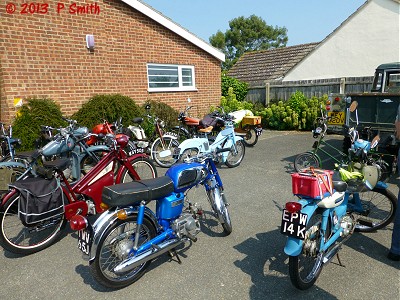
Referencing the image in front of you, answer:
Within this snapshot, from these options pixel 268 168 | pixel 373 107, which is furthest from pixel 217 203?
pixel 373 107

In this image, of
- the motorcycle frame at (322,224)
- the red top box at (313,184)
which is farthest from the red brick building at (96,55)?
the motorcycle frame at (322,224)

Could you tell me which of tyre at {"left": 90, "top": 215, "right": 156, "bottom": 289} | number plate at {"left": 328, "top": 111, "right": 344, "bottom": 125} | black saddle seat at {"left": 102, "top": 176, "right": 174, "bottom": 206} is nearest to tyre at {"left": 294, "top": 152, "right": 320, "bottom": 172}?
number plate at {"left": 328, "top": 111, "right": 344, "bottom": 125}

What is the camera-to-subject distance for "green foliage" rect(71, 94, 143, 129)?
7125mm

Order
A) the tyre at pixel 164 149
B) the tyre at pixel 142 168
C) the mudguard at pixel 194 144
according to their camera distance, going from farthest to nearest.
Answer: the tyre at pixel 164 149 → the mudguard at pixel 194 144 → the tyre at pixel 142 168

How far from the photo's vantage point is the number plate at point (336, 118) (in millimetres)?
6418

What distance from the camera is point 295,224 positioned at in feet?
A: 7.72

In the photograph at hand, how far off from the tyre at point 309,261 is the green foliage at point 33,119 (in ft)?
19.0

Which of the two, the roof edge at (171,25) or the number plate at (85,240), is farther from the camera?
the roof edge at (171,25)

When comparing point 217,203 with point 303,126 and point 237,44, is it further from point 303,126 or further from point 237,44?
Answer: point 237,44

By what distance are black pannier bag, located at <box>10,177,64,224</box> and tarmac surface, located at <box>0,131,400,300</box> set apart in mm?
557

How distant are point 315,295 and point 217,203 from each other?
1.31 meters

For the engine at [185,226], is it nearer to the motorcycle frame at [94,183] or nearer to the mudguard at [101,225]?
the mudguard at [101,225]

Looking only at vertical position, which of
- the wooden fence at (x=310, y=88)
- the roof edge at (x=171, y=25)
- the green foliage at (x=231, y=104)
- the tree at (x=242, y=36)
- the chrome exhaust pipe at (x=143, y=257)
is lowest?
the chrome exhaust pipe at (x=143, y=257)

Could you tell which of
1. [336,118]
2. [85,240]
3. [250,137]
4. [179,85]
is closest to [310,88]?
[250,137]
